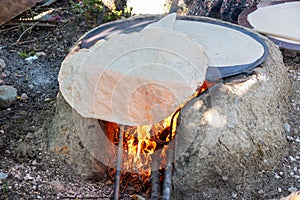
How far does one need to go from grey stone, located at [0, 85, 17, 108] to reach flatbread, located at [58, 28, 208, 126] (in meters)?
0.99

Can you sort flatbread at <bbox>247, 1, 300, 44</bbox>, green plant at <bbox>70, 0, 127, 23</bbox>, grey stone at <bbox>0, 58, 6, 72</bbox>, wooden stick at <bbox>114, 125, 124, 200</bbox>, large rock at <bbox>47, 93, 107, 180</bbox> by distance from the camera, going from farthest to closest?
green plant at <bbox>70, 0, 127, 23</bbox> < flatbread at <bbox>247, 1, 300, 44</bbox> < grey stone at <bbox>0, 58, 6, 72</bbox> < large rock at <bbox>47, 93, 107, 180</bbox> < wooden stick at <bbox>114, 125, 124, 200</bbox>

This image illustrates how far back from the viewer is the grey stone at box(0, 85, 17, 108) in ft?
11.4

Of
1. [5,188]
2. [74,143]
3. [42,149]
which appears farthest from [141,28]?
[5,188]

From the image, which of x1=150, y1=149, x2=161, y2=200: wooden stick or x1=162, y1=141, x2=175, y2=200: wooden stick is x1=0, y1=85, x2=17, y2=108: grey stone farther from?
x1=162, y1=141, x2=175, y2=200: wooden stick

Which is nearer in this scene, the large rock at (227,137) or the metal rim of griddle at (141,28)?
the large rock at (227,137)

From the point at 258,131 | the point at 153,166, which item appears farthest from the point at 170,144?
the point at 258,131

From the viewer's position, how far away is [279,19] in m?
4.46

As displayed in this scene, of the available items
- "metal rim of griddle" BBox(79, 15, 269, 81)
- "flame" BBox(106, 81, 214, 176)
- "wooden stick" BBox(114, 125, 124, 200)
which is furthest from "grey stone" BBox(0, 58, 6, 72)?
"wooden stick" BBox(114, 125, 124, 200)

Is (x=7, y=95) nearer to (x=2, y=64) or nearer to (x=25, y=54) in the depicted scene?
(x=2, y=64)

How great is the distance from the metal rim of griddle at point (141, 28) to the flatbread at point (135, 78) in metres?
0.16

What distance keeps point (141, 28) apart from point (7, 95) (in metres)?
1.20

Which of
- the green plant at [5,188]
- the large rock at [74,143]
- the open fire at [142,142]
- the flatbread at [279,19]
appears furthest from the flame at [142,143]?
the flatbread at [279,19]

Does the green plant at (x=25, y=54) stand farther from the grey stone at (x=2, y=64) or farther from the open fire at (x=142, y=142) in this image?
the open fire at (x=142, y=142)

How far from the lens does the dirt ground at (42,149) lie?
268cm
